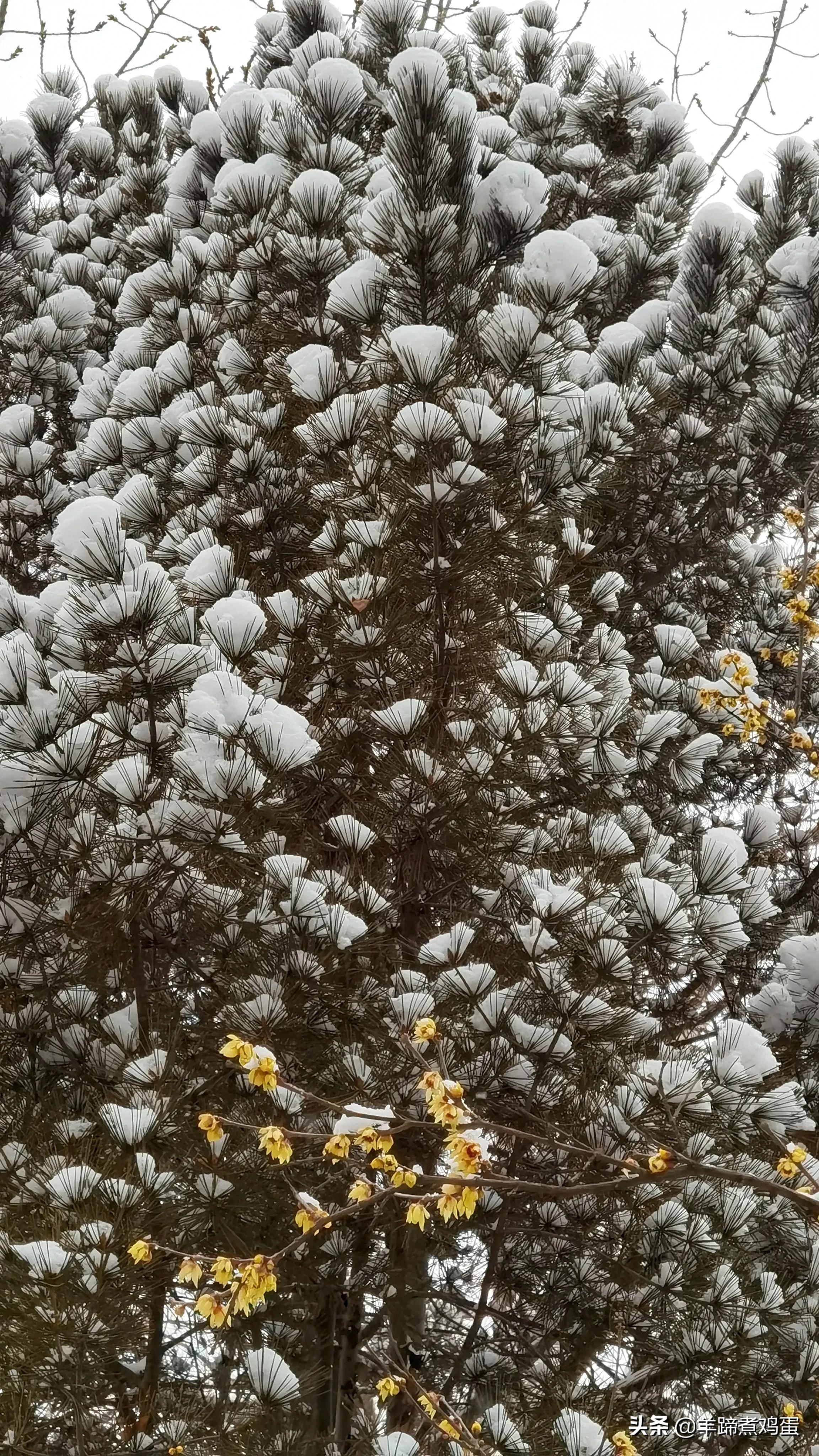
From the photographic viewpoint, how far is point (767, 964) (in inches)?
169

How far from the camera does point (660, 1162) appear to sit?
6.49 feet

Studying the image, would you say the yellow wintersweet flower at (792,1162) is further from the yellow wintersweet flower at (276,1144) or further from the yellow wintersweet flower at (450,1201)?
the yellow wintersweet flower at (276,1144)

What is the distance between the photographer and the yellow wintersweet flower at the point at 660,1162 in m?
1.98

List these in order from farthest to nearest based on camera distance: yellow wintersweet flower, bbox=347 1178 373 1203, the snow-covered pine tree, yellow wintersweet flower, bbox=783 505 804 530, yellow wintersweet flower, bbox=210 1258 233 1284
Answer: yellow wintersweet flower, bbox=783 505 804 530 → the snow-covered pine tree → yellow wintersweet flower, bbox=347 1178 373 1203 → yellow wintersweet flower, bbox=210 1258 233 1284

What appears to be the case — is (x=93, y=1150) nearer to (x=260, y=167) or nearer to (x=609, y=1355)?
(x=609, y=1355)

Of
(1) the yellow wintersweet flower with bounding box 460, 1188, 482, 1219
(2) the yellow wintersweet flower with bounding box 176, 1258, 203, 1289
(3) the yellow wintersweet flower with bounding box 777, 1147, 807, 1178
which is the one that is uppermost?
(3) the yellow wintersweet flower with bounding box 777, 1147, 807, 1178

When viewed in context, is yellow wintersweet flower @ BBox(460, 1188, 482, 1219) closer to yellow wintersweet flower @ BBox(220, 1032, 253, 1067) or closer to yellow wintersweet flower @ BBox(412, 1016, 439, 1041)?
yellow wintersweet flower @ BBox(412, 1016, 439, 1041)

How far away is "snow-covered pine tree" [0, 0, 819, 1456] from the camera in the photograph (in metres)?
2.64

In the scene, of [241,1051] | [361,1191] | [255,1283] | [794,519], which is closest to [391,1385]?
[361,1191]

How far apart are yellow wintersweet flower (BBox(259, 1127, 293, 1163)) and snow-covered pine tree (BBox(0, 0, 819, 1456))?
54mm

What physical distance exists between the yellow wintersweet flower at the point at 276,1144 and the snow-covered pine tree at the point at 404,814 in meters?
0.05

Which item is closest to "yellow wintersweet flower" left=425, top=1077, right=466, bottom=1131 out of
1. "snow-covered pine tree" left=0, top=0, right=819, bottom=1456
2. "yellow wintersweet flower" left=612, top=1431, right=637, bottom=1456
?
"snow-covered pine tree" left=0, top=0, right=819, bottom=1456

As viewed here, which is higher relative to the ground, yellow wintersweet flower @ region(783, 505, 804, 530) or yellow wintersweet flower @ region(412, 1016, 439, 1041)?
yellow wintersweet flower @ region(783, 505, 804, 530)

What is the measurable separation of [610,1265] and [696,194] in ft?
13.8
